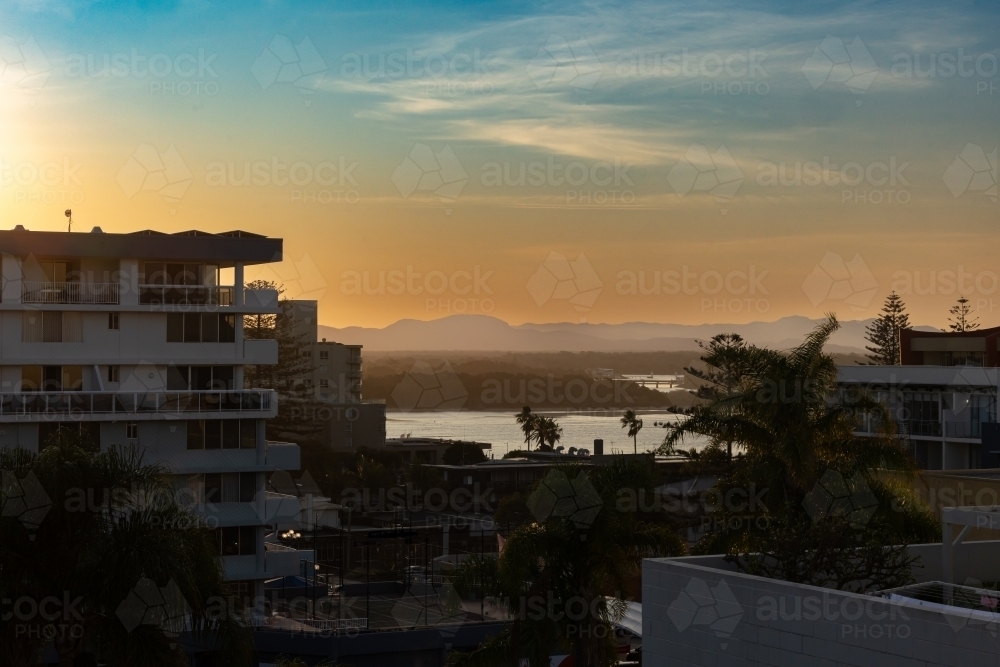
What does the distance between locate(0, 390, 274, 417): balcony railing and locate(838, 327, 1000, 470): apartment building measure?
20882 millimetres

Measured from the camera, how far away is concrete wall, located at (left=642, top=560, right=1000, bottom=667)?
11.2 m

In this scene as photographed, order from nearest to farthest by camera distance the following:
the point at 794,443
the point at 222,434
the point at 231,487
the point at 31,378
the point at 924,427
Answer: the point at 794,443 → the point at 31,378 → the point at 231,487 → the point at 222,434 → the point at 924,427

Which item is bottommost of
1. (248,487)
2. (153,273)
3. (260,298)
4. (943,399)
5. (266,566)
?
(266,566)

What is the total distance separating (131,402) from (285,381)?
49.0 metres

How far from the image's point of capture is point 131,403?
31562 millimetres

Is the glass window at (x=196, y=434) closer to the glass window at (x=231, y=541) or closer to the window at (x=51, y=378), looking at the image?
the glass window at (x=231, y=541)

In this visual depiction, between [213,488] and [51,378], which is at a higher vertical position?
[51,378]

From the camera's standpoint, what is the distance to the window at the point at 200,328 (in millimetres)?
32812

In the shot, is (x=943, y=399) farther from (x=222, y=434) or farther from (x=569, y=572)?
(x=569, y=572)

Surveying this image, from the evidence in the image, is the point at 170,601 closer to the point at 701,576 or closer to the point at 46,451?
the point at 46,451

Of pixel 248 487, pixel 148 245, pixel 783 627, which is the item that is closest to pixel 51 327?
pixel 148 245

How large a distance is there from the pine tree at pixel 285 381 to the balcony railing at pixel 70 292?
40.6 metres

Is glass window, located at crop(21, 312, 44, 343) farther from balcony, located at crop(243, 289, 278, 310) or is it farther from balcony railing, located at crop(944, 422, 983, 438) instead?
balcony railing, located at crop(944, 422, 983, 438)

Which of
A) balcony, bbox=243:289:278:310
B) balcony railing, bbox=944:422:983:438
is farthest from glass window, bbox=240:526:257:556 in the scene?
balcony railing, bbox=944:422:983:438
